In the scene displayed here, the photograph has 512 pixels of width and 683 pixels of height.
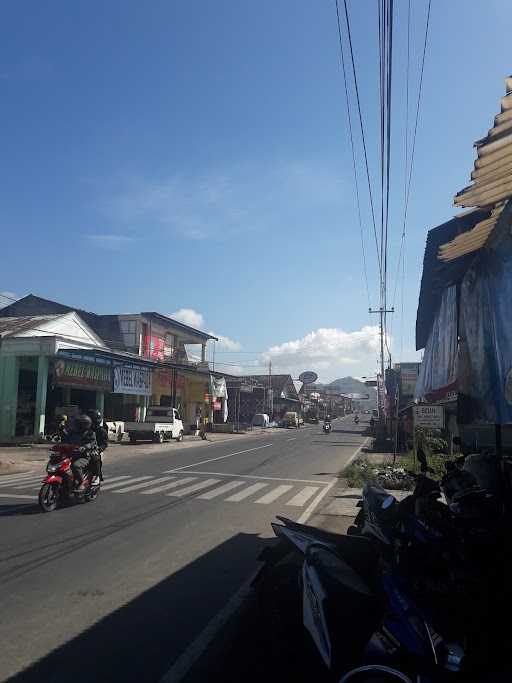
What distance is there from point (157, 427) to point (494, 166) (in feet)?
92.8

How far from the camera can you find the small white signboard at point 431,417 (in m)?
13.7

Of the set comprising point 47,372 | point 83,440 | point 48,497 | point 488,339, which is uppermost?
point 47,372

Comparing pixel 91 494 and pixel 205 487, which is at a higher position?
pixel 91 494

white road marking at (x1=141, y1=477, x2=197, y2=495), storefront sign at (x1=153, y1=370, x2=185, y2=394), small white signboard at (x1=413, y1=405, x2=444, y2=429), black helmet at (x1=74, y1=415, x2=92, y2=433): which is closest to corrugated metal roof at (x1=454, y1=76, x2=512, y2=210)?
black helmet at (x1=74, y1=415, x2=92, y2=433)

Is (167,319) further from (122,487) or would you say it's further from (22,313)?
(122,487)

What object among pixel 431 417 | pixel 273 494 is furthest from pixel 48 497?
pixel 431 417

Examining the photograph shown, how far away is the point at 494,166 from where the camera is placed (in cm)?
424

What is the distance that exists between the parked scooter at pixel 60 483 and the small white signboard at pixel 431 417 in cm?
794

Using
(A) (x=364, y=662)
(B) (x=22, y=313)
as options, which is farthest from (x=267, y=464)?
(B) (x=22, y=313)

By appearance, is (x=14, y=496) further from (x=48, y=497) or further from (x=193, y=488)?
(x=193, y=488)

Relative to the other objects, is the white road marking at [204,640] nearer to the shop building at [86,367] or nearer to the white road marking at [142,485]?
the white road marking at [142,485]

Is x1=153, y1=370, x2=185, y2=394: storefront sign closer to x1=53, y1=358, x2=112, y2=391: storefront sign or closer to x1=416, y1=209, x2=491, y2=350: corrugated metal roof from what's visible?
x1=53, y1=358, x2=112, y2=391: storefront sign

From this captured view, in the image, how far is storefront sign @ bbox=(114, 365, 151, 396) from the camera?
30672 millimetres

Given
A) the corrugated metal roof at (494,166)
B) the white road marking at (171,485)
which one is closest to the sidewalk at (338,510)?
the white road marking at (171,485)
